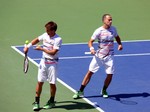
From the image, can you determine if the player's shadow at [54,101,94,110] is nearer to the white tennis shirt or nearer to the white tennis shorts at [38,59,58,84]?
the white tennis shorts at [38,59,58,84]

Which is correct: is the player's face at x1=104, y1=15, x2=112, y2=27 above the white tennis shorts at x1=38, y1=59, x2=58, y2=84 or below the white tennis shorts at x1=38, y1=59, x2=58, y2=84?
above

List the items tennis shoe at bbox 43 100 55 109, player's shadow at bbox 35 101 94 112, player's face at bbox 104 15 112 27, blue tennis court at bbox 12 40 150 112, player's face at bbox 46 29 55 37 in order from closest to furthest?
player's face at bbox 46 29 55 37
tennis shoe at bbox 43 100 55 109
player's shadow at bbox 35 101 94 112
player's face at bbox 104 15 112 27
blue tennis court at bbox 12 40 150 112

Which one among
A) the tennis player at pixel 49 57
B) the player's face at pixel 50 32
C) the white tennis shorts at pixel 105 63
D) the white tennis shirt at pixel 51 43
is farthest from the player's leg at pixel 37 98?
the white tennis shorts at pixel 105 63

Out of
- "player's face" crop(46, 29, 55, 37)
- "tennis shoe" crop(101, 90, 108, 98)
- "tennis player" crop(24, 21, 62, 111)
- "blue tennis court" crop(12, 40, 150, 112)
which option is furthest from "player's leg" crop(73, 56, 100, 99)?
"player's face" crop(46, 29, 55, 37)

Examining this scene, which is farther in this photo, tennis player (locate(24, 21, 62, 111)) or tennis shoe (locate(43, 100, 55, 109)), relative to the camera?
tennis shoe (locate(43, 100, 55, 109))

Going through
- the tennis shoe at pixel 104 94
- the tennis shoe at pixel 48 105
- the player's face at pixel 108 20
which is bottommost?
the tennis shoe at pixel 48 105

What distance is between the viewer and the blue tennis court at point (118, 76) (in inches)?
429

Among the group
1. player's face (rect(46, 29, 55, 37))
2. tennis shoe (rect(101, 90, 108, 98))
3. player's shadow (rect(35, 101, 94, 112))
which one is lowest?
player's shadow (rect(35, 101, 94, 112))

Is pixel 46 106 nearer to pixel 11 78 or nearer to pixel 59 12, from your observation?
pixel 11 78

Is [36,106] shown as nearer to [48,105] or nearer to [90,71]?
[48,105]

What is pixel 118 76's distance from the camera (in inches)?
506

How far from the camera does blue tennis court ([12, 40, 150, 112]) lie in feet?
35.7

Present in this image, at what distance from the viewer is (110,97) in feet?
37.0

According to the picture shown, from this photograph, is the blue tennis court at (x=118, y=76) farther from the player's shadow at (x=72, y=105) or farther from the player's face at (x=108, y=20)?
the player's face at (x=108, y=20)
